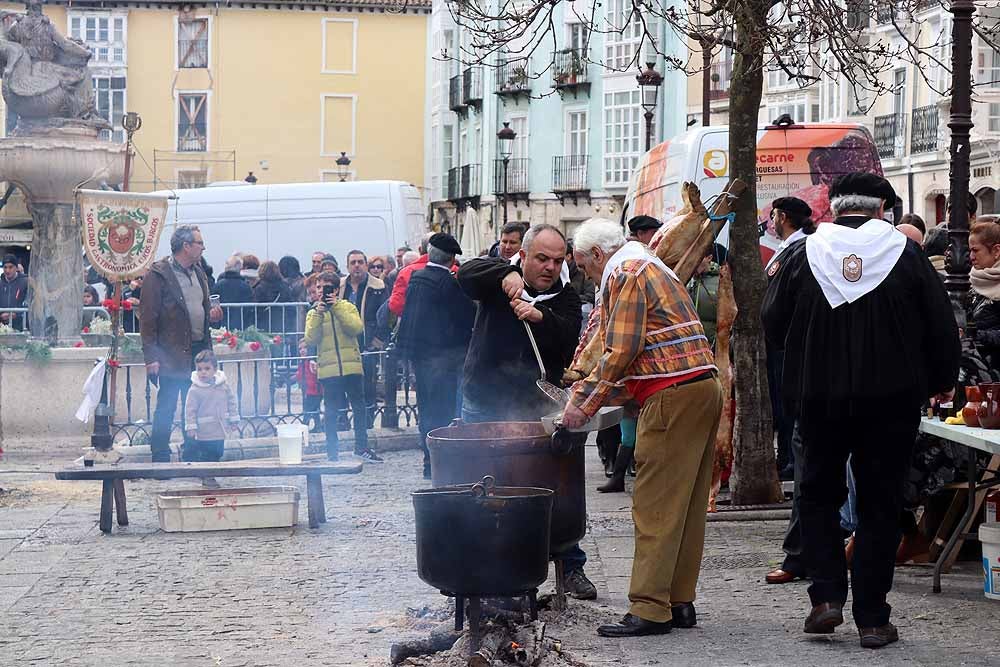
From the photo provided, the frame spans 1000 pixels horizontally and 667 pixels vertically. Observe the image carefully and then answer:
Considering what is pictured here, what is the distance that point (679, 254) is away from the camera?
7918 mm

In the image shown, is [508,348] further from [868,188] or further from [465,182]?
[465,182]

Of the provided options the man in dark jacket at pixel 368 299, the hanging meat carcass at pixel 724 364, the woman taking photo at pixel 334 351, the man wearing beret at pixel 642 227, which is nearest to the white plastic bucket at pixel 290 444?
the woman taking photo at pixel 334 351

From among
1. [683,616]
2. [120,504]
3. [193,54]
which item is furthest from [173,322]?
[193,54]

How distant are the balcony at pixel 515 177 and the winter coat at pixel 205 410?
37.4 m

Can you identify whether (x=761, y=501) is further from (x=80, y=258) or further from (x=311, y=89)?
(x=311, y=89)

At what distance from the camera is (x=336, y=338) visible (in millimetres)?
13422

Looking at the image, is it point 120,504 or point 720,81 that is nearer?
point 120,504

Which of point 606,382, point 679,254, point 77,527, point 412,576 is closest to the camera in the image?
point 606,382

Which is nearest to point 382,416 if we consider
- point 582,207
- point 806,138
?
point 806,138

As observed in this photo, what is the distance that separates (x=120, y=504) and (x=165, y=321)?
2.49 meters

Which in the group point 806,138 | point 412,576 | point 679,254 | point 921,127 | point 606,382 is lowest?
point 412,576

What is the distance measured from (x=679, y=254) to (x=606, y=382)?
1308 mm

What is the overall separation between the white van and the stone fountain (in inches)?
306

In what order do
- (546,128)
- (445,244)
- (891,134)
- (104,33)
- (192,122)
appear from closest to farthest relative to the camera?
(445,244) < (891,134) < (546,128) < (192,122) < (104,33)
